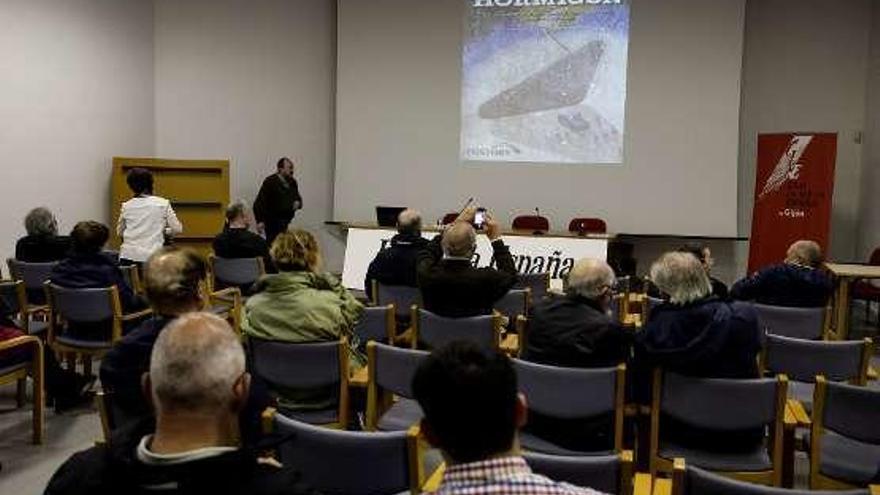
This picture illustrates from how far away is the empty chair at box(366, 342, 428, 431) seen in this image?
122 inches

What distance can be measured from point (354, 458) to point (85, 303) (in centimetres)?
300

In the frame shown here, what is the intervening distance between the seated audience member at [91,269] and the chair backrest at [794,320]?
3549 millimetres

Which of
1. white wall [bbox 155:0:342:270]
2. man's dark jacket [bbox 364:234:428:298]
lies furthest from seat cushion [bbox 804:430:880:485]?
white wall [bbox 155:0:342:270]

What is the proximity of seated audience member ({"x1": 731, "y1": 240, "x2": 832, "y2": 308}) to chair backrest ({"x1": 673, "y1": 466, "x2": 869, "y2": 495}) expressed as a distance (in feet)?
11.0

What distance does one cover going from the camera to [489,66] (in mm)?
9312

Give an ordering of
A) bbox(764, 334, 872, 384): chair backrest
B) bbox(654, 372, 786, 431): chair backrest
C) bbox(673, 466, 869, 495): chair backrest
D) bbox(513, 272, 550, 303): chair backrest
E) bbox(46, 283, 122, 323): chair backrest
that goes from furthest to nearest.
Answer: bbox(513, 272, 550, 303): chair backrest
bbox(46, 283, 122, 323): chair backrest
bbox(764, 334, 872, 384): chair backrest
bbox(654, 372, 786, 431): chair backrest
bbox(673, 466, 869, 495): chair backrest

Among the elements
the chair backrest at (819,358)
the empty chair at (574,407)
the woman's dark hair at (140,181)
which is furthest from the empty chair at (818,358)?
the woman's dark hair at (140,181)

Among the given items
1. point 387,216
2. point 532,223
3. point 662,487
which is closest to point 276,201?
point 387,216

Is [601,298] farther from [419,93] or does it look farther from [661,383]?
[419,93]

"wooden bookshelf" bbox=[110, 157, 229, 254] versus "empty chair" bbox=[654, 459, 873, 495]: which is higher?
"wooden bookshelf" bbox=[110, 157, 229, 254]

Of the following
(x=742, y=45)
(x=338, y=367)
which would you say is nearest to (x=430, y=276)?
(x=338, y=367)

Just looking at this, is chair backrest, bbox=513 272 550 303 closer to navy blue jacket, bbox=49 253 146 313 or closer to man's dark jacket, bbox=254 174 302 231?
navy blue jacket, bbox=49 253 146 313

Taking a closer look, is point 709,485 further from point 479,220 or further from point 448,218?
point 448,218

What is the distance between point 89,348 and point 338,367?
210 cm
